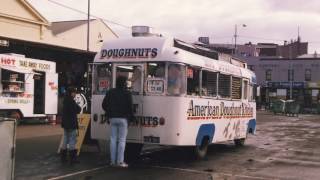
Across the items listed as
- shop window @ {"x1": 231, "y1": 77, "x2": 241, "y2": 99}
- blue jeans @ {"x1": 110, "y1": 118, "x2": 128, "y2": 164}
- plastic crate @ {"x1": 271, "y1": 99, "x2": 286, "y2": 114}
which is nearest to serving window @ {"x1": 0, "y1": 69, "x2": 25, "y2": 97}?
shop window @ {"x1": 231, "y1": 77, "x2": 241, "y2": 99}

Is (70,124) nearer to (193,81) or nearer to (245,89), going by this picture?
(193,81)

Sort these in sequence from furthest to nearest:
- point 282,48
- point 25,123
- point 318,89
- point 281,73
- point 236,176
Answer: point 282,48 → point 281,73 → point 318,89 → point 25,123 → point 236,176

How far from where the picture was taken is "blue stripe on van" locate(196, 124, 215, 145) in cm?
1388

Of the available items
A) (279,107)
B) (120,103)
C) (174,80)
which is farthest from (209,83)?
(279,107)

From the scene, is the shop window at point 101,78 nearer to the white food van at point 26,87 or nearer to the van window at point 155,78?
the van window at point 155,78

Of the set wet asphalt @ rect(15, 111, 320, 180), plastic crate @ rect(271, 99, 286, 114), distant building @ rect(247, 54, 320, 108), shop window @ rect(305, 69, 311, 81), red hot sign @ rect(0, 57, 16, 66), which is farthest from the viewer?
shop window @ rect(305, 69, 311, 81)

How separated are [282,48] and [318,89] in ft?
99.7

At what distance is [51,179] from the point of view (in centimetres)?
1099

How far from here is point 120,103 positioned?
40.6 feet

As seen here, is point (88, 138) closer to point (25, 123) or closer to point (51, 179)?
point (51, 179)

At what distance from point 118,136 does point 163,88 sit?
1425mm

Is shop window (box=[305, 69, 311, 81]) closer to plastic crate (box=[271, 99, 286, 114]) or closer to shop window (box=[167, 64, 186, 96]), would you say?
plastic crate (box=[271, 99, 286, 114])

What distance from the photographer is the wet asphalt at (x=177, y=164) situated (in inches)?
464

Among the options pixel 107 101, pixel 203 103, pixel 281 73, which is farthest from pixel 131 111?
pixel 281 73
